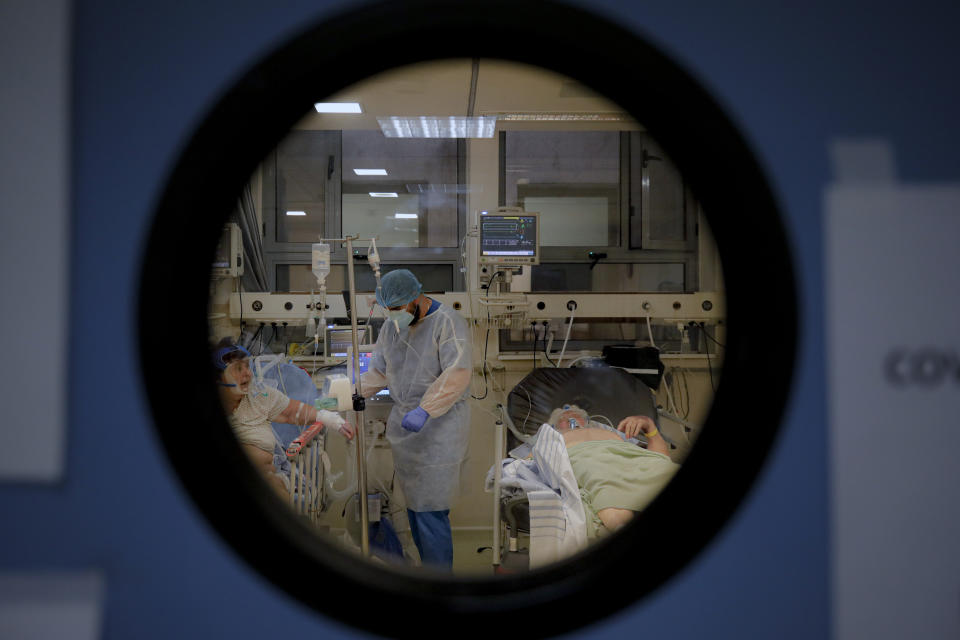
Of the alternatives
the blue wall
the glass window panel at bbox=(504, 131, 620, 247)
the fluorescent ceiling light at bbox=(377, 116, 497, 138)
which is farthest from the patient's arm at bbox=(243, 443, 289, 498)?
the glass window panel at bbox=(504, 131, 620, 247)

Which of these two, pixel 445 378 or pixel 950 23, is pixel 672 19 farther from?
pixel 445 378

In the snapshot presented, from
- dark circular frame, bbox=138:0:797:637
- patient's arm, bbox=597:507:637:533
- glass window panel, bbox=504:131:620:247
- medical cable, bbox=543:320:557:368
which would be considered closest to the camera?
dark circular frame, bbox=138:0:797:637

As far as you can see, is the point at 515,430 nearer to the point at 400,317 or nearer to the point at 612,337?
the point at 400,317

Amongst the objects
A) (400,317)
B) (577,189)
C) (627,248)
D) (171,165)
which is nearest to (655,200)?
(627,248)

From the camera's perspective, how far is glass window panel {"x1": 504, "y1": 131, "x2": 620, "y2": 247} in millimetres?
3359

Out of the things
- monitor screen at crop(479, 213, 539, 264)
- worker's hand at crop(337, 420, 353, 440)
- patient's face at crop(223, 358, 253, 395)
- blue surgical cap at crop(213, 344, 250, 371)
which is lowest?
worker's hand at crop(337, 420, 353, 440)

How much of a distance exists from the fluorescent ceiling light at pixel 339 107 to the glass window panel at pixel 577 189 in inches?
46.1

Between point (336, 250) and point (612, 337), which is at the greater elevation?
point (336, 250)

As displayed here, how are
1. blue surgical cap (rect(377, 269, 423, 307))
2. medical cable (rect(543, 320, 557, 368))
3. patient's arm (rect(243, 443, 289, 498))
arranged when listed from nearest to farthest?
1. patient's arm (rect(243, 443, 289, 498))
2. blue surgical cap (rect(377, 269, 423, 307))
3. medical cable (rect(543, 320, 557, 368))

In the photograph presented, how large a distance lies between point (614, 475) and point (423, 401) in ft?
2.63

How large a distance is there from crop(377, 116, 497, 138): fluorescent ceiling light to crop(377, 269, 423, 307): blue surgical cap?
0.85 meters

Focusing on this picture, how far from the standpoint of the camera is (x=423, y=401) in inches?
89.7

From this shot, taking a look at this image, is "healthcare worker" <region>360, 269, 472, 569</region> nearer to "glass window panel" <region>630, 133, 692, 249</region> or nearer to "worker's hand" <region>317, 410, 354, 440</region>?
"worker's hand" <region>317, 410, 354, 440</region>

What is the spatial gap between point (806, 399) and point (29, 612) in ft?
3.12
